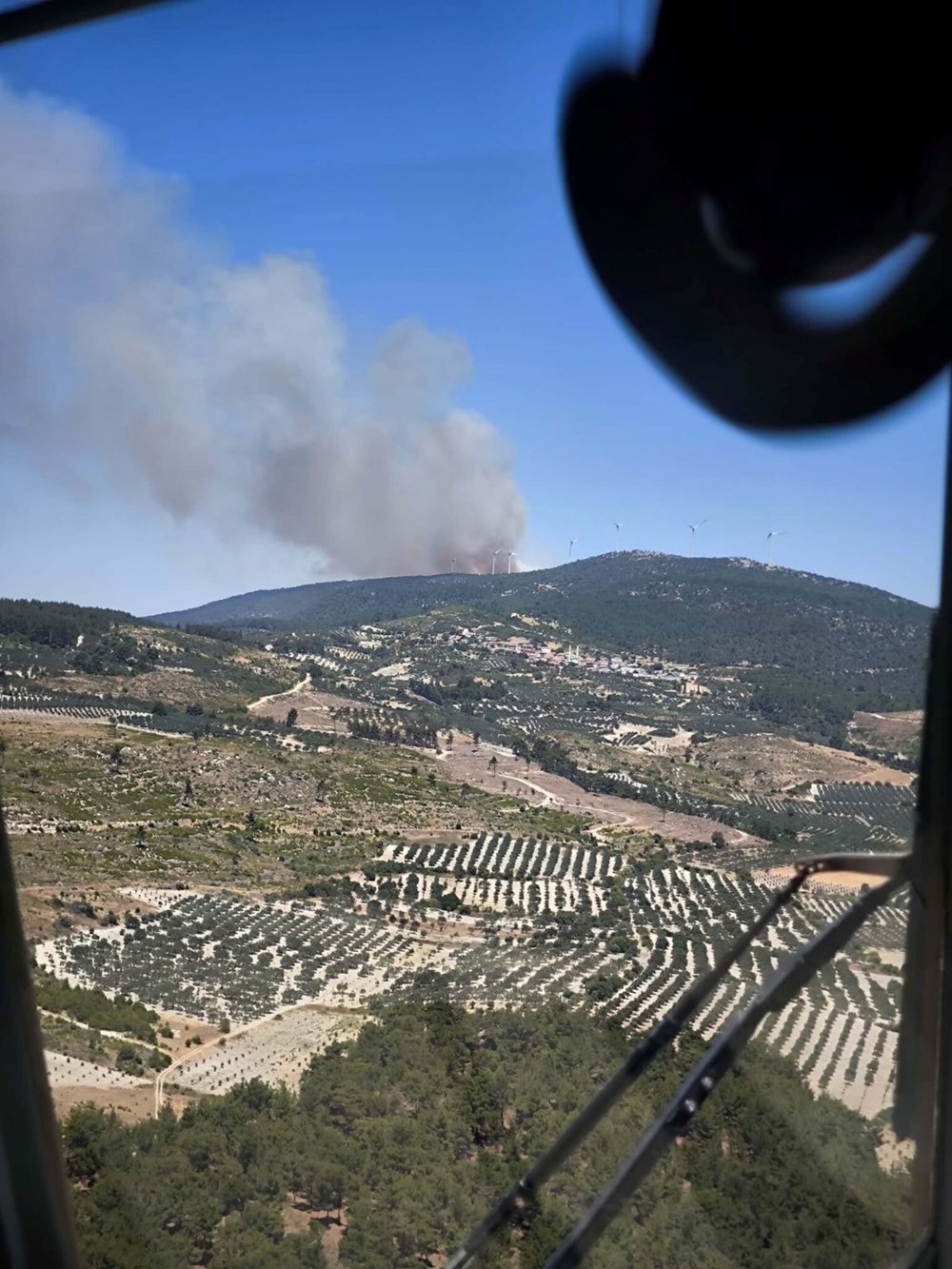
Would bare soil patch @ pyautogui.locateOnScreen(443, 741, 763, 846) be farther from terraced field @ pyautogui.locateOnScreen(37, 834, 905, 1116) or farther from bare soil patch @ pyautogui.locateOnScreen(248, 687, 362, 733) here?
bare soil patch @ pyautogui.locateOnScreen(248, 687, 362, 733)

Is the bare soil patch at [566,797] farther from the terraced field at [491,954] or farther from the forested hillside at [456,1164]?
the forested hillside at [456,1164]

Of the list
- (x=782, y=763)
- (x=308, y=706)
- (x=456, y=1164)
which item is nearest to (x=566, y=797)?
(x=782, y=763)

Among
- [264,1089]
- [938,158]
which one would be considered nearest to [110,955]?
[264,1089]

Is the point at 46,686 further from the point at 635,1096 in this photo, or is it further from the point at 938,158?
the point at 938,158

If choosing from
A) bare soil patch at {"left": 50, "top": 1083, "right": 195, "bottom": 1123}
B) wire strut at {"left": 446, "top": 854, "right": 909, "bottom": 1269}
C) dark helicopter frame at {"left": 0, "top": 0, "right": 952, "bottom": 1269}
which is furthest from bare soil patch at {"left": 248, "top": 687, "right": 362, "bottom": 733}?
wire strut at {"left": 446, "top": 854, "right": 909, "bottom": 1269}

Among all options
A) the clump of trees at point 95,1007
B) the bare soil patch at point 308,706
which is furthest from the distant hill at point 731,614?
the clump of trees at point 95,1007

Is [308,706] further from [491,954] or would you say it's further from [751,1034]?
[751,1034]
